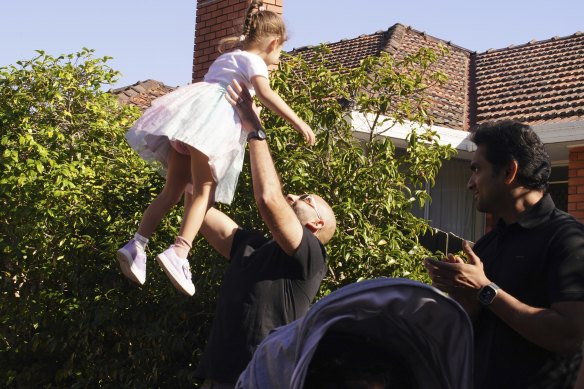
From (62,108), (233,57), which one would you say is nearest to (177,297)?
(233,57)

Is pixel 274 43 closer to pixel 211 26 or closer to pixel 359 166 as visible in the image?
pixel 359 166

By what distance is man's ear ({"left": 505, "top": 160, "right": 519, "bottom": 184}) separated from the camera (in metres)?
3.81

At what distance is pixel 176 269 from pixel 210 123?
75 centimetres

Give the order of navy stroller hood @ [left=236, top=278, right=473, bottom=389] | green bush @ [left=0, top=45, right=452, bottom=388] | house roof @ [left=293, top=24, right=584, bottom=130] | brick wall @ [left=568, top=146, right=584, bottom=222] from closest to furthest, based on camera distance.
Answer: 1. navy stroller hood @ [left=236, top=278, right=473, bottom=389]
2. green bush @ [left=0, top=45, right=452, bottom=388]
3. brick wall @ [left=568, top=146, right=584, bottom=222]
4. house roof @ [left=293, top=24, right=584, bottom=130]

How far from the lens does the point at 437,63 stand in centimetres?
2000

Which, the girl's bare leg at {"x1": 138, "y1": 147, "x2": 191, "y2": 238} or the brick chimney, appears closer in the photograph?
the girl's bare leg at {"x1": 138, "y1": 147, "x2": 191, "y2": 238}

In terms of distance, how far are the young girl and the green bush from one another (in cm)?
116

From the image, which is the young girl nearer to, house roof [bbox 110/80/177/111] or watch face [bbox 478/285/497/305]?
watch face [bbox 478/285/497/305]

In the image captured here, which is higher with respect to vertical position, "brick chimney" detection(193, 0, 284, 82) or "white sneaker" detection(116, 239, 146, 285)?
"brick chimney" detection(193, 0, 284, 82)

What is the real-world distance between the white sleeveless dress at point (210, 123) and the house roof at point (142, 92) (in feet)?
55.6

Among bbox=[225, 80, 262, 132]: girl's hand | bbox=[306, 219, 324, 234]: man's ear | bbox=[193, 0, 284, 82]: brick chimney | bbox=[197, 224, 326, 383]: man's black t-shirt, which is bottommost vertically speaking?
bbox=[197, 224, 326, 383]: man's black t-shirt


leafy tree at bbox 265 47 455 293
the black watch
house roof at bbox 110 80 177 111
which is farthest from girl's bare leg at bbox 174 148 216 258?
house roof at bbox 110 80 177 111

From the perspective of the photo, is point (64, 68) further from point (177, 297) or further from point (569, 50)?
point (569, 50)

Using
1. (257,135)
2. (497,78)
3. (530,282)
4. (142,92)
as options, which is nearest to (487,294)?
(530,282)
